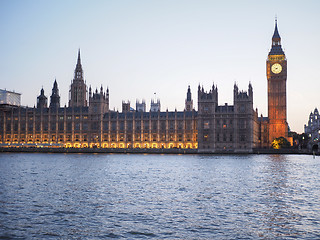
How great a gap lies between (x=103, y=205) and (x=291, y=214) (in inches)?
505

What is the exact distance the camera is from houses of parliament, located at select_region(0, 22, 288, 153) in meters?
136

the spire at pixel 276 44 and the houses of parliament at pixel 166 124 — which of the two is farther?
the spire at pixel 276 44

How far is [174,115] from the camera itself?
14962cm

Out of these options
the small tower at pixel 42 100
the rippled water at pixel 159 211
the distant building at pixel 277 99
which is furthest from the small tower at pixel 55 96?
the rippled water at pixel 159 211

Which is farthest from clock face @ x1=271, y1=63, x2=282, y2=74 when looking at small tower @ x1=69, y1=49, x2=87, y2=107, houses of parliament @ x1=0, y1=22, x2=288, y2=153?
small tower @ x1=69, y1=49, x2=87, y2=107

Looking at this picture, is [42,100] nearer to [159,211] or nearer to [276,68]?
[276,68]

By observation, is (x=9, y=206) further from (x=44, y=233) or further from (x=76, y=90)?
(x=76, y=90)

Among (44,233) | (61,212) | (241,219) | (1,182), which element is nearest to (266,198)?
(241,219)

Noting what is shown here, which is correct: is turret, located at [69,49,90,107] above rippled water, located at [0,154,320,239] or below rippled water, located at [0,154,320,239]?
above

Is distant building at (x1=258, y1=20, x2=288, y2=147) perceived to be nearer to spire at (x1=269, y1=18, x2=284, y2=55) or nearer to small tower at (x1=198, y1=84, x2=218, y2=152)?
spire at (x1=269, y1=18, x2=284, y2=55)

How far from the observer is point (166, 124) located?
5817 inches

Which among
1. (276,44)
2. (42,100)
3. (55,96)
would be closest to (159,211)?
(276,44)

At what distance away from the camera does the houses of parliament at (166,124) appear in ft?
447

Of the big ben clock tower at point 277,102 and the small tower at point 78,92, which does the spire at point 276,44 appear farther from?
the small tower at point 78,92
